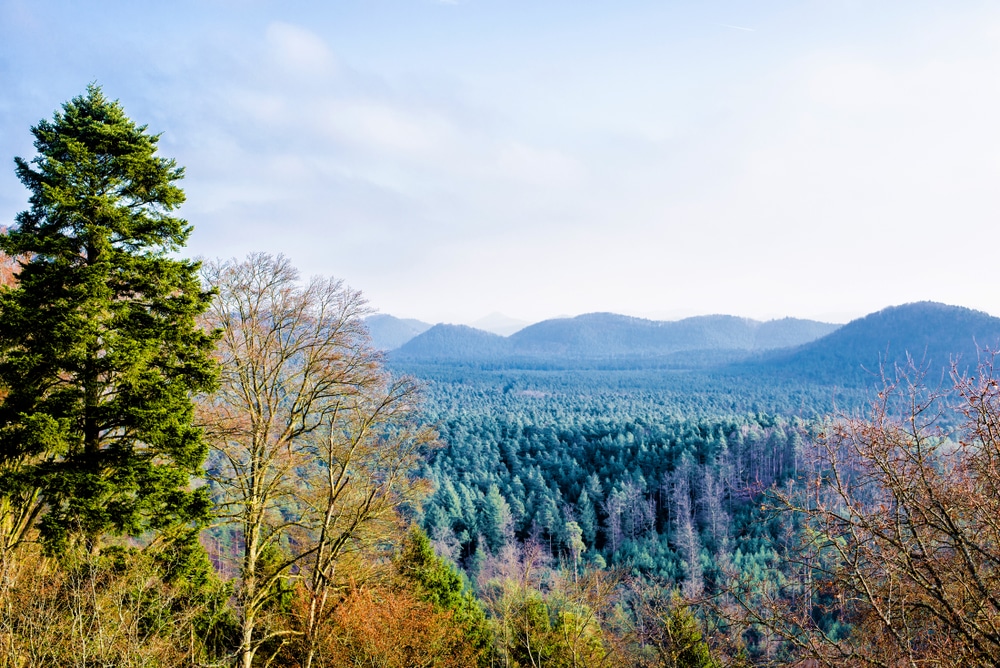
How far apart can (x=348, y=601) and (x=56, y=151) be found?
10.0 metres

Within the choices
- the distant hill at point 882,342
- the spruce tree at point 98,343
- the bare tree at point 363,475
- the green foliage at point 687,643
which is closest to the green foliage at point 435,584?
the bare tree at point 363,475

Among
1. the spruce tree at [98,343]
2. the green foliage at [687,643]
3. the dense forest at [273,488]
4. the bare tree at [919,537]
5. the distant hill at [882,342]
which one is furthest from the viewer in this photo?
the distant hill at [882,342]

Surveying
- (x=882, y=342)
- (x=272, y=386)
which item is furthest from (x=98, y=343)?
(x=882, y=342)

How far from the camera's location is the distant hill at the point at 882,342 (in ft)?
436

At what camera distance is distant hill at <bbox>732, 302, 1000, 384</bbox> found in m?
133

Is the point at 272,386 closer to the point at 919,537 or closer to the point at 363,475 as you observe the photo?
the point at 363,475

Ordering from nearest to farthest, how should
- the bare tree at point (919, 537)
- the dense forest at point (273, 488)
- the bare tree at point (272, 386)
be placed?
the bare tree at point (919, 537) < the dense forest at point (273, 488) < the bare tree at point (272, 386)

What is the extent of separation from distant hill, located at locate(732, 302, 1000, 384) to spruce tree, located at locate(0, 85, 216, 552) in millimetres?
138783

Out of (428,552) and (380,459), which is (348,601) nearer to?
(380,459)

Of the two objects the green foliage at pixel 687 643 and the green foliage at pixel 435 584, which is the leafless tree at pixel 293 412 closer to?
the green foliage at pixel 435 584

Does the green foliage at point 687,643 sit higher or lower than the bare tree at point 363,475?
lower

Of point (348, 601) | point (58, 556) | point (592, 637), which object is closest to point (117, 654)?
point (58, 556)

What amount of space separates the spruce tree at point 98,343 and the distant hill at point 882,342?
5464 inches

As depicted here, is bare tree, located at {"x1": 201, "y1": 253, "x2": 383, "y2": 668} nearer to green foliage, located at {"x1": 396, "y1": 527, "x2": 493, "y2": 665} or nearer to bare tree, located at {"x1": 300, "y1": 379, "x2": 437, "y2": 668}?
bare tree, located at {"x1": 300, "y1": 379, "x2": 437, "y2": 668}
